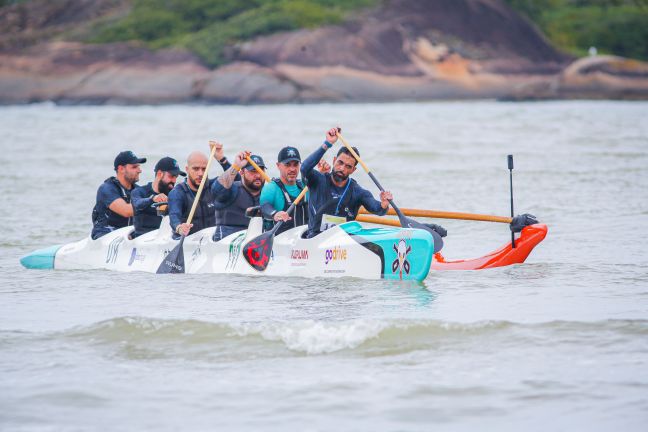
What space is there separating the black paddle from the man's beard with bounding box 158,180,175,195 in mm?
1327

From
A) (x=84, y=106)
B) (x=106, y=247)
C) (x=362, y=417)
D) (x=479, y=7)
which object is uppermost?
(x=479, y=7)

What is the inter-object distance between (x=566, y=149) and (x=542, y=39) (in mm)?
40472

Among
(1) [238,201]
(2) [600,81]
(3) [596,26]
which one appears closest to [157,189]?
(1) [238,201]

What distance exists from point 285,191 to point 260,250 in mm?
701

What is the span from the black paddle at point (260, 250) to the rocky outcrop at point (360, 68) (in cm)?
5360

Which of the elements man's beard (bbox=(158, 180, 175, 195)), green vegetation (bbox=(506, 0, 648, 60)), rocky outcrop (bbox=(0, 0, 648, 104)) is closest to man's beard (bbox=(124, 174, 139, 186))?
man's beard (bbox=(158, 180, 175, 195))

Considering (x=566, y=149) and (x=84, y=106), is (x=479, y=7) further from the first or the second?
(x=566, y=149)

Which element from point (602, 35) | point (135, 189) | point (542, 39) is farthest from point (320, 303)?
point (602, 35)

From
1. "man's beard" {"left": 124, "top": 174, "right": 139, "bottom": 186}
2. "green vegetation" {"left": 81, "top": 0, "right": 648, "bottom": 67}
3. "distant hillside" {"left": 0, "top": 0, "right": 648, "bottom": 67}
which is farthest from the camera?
"distant hillside" {"left": 0, "top": 0, "right": 648, "bottom": 67}

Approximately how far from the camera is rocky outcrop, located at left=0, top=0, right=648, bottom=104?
2616 inches

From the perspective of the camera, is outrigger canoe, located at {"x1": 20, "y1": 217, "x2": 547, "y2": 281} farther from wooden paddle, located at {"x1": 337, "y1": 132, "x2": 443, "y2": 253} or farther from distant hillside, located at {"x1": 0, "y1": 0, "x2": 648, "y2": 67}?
distant hillside, located at {"x1": 0, "y1": 0, "x2": 648, "y2": 67}

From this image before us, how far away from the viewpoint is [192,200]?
13594 millimetres

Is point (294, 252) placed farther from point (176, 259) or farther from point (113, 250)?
point (113, 250)

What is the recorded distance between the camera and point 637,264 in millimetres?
14031
